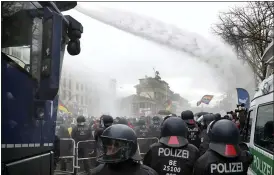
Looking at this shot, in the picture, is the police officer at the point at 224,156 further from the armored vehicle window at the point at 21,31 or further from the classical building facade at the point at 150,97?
the classical building facade at the point at 150,97

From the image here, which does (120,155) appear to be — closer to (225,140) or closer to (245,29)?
(225,140)

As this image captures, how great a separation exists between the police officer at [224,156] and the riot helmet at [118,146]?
99 centimetres

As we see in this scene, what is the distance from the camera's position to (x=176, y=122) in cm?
434

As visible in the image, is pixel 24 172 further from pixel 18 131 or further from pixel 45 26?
pixel 45 26

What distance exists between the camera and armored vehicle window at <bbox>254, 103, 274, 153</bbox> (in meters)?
4.15

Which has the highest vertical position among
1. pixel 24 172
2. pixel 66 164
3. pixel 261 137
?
pixel 261 137

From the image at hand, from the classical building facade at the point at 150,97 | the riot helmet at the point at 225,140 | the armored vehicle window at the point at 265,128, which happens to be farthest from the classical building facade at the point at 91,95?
the riot helmet at the point at 225,140

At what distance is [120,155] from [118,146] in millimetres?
80

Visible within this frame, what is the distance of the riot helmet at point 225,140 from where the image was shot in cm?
341

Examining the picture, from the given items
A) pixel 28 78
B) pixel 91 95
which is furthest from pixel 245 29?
pixel 91 95

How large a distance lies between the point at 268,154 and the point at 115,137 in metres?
2.28

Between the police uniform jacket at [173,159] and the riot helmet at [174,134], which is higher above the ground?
the riot helmet at [174,134]

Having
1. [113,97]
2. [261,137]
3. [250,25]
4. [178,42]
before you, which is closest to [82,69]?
[178,42]

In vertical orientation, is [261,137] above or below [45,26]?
below
